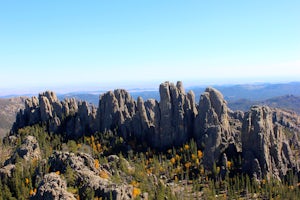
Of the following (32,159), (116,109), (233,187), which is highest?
(116,109)

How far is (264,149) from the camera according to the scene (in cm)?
10625

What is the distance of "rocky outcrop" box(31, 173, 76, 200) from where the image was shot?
64812 millimetres

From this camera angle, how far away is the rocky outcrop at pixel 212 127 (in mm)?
114125

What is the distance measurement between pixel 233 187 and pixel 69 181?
153 feet

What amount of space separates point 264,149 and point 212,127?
20.0 meters

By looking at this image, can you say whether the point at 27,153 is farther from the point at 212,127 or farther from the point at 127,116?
the point at 212,127

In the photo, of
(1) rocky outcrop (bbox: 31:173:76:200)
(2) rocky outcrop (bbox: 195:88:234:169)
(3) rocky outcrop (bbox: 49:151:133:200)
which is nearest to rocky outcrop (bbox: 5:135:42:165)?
(3) rocky outcrop (bbox: 49:151:133:200)

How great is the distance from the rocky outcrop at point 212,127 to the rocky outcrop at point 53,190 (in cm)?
5715

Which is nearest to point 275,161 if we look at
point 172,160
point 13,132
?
point 172,160

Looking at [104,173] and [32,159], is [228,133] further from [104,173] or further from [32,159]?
[32,159]

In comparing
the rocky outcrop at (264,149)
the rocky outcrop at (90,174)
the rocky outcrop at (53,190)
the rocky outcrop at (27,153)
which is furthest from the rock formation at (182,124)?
the rocky outcrop at (53,190)

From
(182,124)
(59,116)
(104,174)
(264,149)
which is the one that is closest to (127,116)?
(182,124)

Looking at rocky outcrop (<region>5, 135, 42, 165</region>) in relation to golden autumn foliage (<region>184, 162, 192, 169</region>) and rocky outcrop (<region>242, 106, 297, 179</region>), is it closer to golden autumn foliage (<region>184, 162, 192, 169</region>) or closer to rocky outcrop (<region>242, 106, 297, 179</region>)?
golden autumn foliage (<region>184, 162, 192, 169</region>)

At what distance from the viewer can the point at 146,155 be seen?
132m
